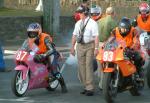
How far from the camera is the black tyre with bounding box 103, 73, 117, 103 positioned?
1081 centimetres

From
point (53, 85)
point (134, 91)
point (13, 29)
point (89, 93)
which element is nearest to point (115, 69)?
point (134, 91)

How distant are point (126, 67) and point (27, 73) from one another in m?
2.02

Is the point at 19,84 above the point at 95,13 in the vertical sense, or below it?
below

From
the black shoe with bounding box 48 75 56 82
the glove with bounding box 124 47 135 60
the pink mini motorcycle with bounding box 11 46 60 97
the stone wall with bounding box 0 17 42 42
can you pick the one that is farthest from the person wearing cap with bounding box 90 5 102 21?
the stone wall with bounding box 0 17 42 42

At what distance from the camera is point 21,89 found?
468 inches

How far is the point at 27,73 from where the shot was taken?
39.0 feet

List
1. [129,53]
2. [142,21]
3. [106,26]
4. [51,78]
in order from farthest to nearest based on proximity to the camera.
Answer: [142,21], [106,26], [51,78], [129,53]

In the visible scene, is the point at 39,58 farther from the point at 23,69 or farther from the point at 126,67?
the point at 126,67

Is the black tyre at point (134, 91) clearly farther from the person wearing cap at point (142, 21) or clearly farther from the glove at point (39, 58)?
the person wearing cap at point (142, 21)

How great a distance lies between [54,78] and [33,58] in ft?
2.91

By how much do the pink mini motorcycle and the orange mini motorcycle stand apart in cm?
143

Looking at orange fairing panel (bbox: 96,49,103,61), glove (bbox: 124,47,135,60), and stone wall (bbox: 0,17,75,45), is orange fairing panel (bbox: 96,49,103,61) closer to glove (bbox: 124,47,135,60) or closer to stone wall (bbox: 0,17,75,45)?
glove (bbox: 124,47,135,60)

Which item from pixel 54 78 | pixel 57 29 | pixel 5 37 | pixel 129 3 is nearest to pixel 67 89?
pixel 54 78

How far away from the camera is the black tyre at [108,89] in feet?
35.5
